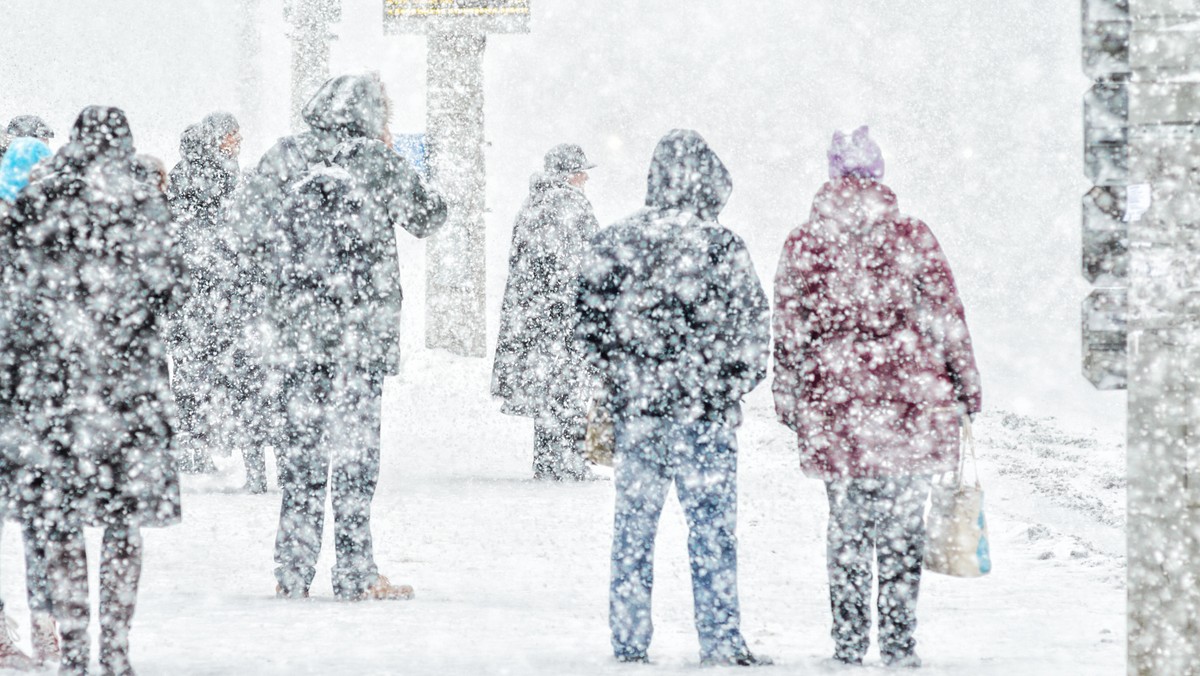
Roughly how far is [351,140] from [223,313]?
3378 mm

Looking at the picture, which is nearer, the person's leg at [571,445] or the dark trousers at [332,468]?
the dark trousers at [332,468]

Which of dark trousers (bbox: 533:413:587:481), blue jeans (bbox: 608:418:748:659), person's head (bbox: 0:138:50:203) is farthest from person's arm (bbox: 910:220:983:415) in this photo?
dark trousers (bbox: 533:413:587:481)

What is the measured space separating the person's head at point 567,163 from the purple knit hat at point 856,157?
458 centimetres

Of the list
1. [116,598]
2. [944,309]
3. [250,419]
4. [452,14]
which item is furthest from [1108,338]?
[452,14]

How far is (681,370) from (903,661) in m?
1.21

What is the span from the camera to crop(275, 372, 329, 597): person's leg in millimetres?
6312

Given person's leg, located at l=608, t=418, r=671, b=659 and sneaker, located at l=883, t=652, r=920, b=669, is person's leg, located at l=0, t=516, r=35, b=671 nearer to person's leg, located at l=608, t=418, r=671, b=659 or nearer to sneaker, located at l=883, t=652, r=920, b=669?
person's leg, located at l=608, t=418, r=671, b=659

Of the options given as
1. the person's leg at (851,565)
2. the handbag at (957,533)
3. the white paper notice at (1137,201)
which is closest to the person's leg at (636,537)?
the person's leg at (851,565)

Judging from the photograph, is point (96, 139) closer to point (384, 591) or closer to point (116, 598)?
point (116, 598)

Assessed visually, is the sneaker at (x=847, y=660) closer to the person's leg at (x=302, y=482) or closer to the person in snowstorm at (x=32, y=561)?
the person's leg at (x=302, y=482)

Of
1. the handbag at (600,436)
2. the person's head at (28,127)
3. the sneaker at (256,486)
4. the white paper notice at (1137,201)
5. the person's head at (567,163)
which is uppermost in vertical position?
the person's head at (28,127)

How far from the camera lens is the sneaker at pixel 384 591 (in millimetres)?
6453

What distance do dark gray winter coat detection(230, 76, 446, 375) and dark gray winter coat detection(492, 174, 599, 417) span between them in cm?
339

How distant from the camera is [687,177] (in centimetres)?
539
